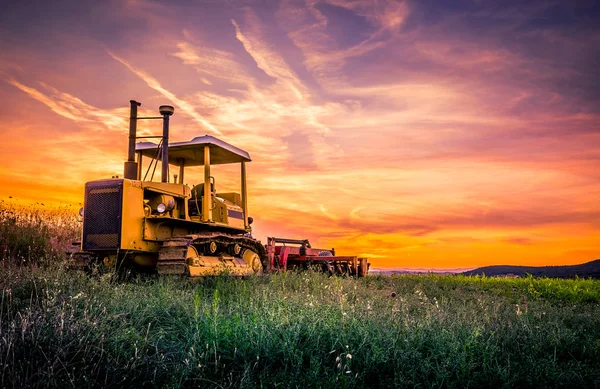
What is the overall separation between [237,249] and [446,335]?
26.7 ft

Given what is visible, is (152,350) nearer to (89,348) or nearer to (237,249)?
(89,348)

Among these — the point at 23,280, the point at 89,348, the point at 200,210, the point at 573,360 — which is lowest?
the point at 573,360

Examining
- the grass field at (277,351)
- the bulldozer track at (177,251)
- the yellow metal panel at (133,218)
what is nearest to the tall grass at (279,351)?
the grass field at (277,351)

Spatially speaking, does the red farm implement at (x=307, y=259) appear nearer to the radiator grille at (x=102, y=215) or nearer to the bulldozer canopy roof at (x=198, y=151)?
the bulldozer canopy roof at (x=198, y=151)

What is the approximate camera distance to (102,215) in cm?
1106

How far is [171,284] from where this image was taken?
33.1 feet

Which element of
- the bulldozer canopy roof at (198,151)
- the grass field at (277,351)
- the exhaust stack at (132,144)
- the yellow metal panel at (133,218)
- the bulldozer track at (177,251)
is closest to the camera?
the grass field at (277,351)

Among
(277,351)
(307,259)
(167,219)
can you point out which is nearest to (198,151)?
(167,219)

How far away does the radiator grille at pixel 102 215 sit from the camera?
1087cm

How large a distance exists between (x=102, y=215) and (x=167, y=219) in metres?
1.36

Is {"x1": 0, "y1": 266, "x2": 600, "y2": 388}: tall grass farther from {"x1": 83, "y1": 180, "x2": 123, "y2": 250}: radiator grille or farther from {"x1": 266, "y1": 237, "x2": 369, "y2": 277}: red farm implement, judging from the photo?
{"x1": 266, "y1": 237, "x2": 369, "y2": 277}: red farm implement

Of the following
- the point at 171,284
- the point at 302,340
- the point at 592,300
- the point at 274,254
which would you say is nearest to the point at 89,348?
the point at 302,340

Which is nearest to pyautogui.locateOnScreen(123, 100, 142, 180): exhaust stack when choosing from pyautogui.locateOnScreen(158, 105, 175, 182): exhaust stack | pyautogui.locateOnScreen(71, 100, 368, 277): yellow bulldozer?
pyautogui.locateOnScreen(71, 100, 368, 277): yellow bulldozer

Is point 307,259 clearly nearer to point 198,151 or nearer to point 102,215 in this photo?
point 198,151
